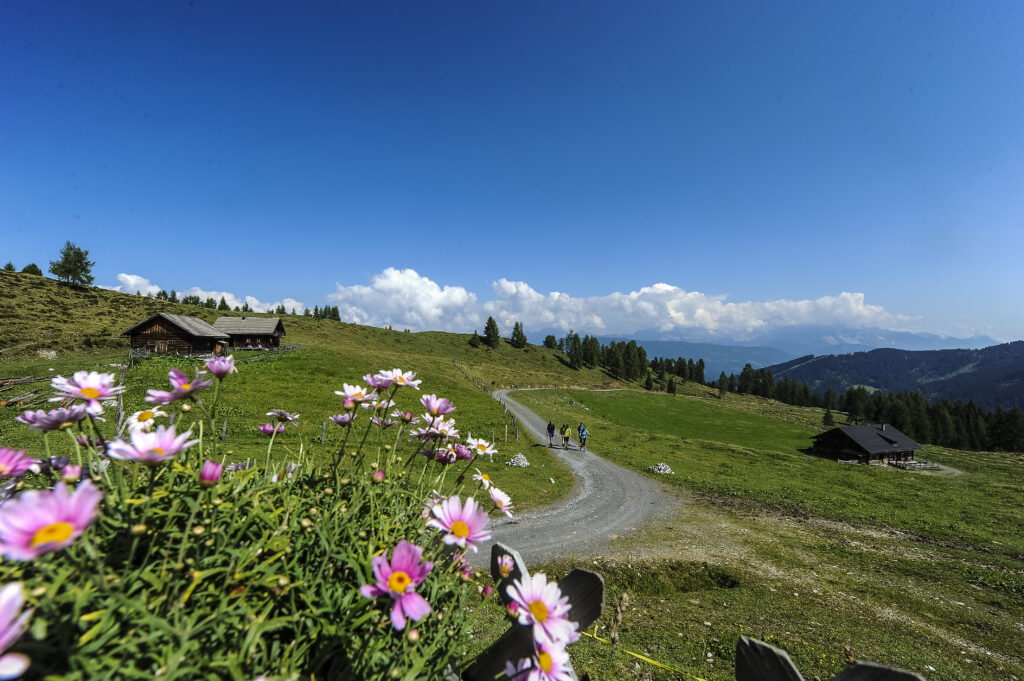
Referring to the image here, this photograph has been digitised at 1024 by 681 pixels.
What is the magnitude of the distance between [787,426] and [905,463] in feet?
73.4

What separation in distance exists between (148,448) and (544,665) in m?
1.62

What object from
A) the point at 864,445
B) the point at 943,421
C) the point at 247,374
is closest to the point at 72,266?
the point at 247,374

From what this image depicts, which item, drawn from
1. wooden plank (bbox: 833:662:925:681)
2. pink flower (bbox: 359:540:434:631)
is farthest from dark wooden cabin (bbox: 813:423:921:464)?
pink flower (bbox: 359:540:434:631)

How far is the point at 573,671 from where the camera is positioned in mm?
2117

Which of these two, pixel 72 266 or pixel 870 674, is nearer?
pixel 870 674

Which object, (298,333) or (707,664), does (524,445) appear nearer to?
(707,664)

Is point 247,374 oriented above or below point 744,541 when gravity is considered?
above

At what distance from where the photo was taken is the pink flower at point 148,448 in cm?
129

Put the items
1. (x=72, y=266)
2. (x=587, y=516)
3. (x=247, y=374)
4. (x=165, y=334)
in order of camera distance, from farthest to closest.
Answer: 1. (x=72, y=266)
2. (x=165, y=334)
3. (x=247, y=374)
4. (x=587, y=516)

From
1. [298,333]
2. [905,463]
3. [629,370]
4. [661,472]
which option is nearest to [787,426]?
[905,463]

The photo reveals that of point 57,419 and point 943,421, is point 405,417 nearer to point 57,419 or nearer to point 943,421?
point 57,419

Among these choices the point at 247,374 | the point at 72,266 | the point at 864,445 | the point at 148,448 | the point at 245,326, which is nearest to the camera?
the point at 148,448

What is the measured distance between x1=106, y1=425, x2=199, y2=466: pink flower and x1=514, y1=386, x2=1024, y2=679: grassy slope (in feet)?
17.4

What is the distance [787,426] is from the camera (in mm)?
74062
